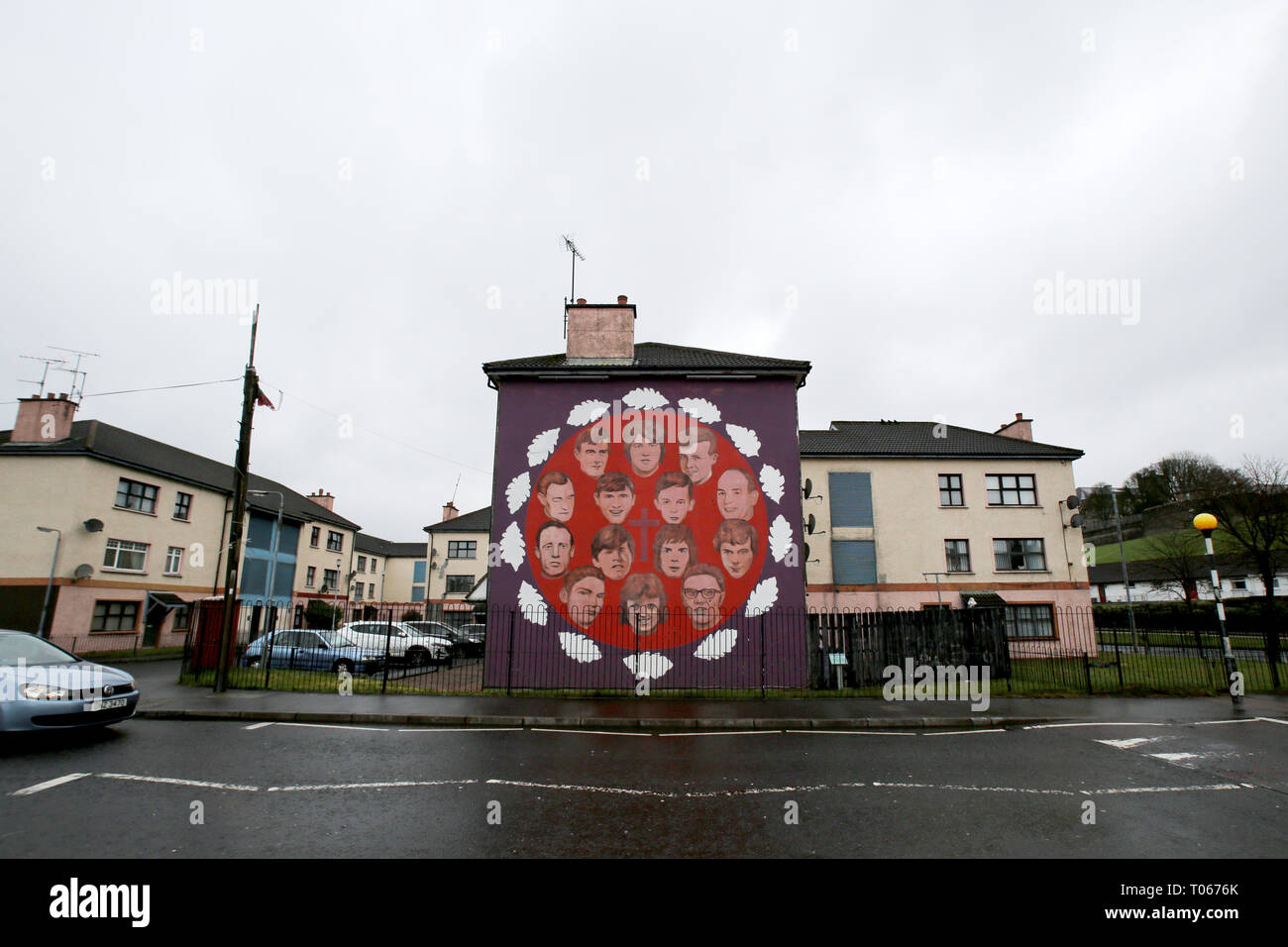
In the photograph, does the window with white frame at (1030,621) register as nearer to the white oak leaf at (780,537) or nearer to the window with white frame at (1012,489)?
the window with white frame at (1012,489)

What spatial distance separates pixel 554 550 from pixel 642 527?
2.54 metres

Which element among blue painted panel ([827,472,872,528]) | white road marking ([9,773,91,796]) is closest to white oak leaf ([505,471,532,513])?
white road marking ([9,773,91,796])

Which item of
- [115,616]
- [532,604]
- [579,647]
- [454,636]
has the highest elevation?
[532,604]

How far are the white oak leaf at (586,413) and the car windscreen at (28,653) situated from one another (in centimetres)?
1179

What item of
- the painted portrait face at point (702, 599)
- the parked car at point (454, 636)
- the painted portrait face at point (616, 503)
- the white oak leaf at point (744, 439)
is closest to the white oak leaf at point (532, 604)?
the painted portrait face at point (616, 503)

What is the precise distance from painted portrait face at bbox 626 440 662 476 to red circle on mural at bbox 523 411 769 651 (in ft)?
0.09

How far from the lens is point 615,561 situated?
17188mm

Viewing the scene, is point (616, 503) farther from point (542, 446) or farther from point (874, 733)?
point (874, 733)

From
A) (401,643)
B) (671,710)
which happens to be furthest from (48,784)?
(401,643)

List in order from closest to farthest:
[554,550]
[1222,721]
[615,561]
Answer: [1222,721]
[615,561]
[554,550]

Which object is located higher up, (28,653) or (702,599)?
(702,599)

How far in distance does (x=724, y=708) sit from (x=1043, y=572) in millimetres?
21885

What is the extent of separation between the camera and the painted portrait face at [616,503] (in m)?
17.5
